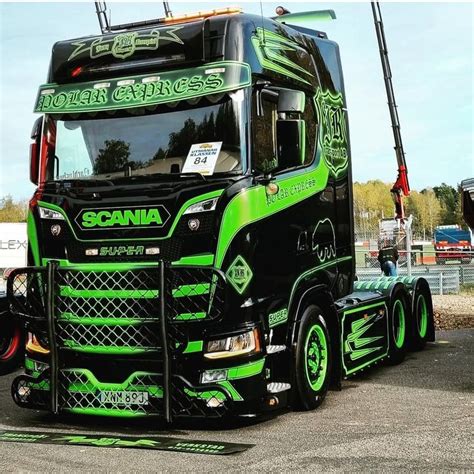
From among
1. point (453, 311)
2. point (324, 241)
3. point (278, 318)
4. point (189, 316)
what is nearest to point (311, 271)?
point (324, 241)

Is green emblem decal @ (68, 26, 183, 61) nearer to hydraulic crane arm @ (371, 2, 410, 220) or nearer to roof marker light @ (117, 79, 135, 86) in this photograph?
roof marker light @ (117, 79, 135, 86)

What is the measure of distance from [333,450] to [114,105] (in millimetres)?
3522

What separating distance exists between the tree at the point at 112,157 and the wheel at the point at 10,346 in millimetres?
4093

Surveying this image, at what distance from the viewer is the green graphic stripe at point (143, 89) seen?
657cm

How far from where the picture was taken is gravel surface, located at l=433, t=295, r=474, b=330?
1589 centimetres

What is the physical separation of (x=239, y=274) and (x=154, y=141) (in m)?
1.44

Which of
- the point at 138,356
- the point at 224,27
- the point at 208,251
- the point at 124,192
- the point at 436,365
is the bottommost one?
the point at 436,365

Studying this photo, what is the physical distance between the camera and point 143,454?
5.88 meters

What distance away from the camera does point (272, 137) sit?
6.84 meters

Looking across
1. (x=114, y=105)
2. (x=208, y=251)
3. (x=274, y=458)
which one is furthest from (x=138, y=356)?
(x=114, y=105)

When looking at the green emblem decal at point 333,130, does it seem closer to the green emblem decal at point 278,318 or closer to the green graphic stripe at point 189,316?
the green emblem decal at point 278,318

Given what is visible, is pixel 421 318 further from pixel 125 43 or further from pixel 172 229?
pixel 125 43

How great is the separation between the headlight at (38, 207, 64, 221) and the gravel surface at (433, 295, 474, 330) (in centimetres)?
1039

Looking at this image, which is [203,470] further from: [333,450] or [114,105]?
[114,105]
